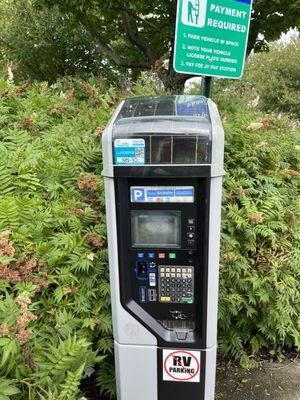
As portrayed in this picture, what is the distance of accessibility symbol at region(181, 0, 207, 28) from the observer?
2807 millimetres

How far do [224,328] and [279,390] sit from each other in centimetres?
58

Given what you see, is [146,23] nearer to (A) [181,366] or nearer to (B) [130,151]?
(B) [130,151]

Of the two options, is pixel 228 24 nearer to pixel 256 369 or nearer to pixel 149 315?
pixel 149 315

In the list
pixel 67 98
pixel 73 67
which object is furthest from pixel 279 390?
pixel 73 67

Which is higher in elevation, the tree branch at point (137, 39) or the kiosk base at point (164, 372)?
the tree branch at point (137, 39)

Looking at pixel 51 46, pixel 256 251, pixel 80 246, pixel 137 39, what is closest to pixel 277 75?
pixel 137 39

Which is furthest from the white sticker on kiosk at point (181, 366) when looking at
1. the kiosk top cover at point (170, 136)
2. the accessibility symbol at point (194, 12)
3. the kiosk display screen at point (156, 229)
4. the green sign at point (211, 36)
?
the accessibility symbol at point (194, 12)

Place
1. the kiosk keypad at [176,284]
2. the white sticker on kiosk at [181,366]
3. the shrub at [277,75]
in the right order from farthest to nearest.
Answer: the shrub at [277,75] < the white sticker on kiosk at [181,366] < the kiosk keypad at [176,284]

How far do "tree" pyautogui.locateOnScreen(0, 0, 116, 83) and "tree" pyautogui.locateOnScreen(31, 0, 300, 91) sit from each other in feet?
1.79

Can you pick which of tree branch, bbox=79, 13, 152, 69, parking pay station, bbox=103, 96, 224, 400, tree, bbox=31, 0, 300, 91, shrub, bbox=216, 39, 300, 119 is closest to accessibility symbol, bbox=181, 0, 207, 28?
parking pay station, bbox=103, 96, 224, 400

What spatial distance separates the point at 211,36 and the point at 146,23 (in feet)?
21.4

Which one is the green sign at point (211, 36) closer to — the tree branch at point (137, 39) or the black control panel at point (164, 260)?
the black control panel at point (164, 260)

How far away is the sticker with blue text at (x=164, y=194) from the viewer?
1.89 meters

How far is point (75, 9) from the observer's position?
794 centimetres
